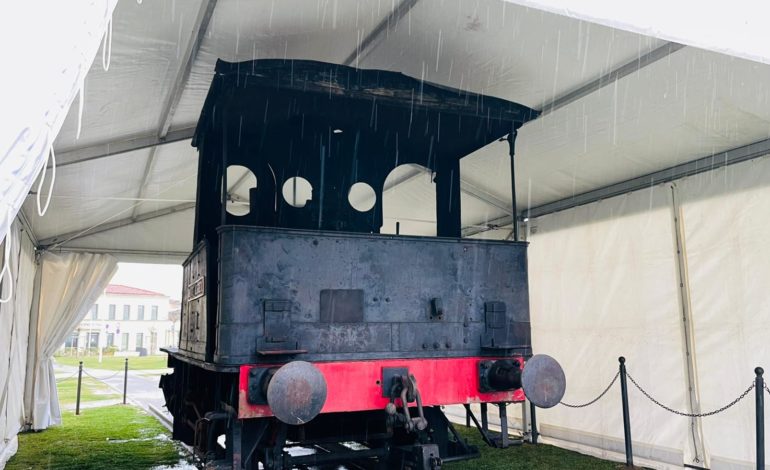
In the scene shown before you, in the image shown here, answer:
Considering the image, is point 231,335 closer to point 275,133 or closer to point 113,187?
point 275,133

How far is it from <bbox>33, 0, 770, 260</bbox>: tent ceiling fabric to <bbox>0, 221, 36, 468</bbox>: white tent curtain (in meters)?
1.21

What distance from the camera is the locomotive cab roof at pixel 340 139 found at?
428 cm

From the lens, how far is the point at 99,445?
25.0ft

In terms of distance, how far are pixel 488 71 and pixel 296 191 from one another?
1.76 metres

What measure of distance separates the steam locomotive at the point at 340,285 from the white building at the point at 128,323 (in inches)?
1787

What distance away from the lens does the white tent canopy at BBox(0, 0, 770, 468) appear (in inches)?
156

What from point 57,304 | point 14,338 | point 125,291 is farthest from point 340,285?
point 125,291

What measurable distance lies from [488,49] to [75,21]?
9.98ft

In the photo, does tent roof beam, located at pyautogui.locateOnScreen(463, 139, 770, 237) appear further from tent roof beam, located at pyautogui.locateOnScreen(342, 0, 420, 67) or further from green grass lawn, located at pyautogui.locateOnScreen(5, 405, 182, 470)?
green grass lawn, located at pyautogui.locateOnScreen(5, 405, 182, 470)

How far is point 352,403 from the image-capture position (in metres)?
3.77

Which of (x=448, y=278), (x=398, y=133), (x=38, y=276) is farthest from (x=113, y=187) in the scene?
(x=448, y=278)

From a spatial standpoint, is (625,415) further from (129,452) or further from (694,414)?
(129,452)

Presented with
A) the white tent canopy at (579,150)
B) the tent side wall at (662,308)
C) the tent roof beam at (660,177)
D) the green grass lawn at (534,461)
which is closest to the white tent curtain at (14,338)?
the white tent canopy at (579,150)

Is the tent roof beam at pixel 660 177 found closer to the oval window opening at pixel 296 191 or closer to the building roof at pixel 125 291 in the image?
the oval window opening at pixel 296 191
